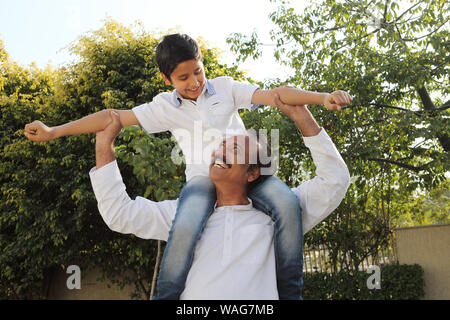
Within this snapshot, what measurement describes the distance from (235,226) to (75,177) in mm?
7439

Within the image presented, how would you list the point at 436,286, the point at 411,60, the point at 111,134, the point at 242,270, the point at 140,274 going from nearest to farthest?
the point at 242,270 < the point at 111,134 < the point at 411,60 < the point at 436,286 < the point at 140,274

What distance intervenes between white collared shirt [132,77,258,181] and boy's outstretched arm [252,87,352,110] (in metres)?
0.07

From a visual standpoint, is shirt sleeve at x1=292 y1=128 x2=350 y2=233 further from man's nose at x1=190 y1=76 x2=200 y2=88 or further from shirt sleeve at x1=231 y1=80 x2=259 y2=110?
man's nose at x1=190 y1=76 x2=200 y2=88

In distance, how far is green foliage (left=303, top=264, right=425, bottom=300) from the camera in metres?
7.84

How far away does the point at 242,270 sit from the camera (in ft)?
5.51

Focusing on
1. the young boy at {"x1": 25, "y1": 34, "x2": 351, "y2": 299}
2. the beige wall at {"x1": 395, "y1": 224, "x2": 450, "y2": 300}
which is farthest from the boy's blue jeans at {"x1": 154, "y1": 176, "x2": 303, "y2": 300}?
the beige wall at {"x1": 395, "y1": 224, "x2": 450, "y2": 300}

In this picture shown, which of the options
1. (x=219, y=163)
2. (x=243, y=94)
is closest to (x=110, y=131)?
(x=219, y=163)

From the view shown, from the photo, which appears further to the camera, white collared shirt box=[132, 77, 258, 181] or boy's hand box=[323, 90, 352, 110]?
white collared shirt box=[132, 77, 258, 181]

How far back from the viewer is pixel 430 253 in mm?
8172

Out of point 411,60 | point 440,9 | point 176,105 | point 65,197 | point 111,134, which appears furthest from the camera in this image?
point 65,197
